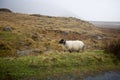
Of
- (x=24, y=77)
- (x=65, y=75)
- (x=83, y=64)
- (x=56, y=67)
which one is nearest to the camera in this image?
(x=24, y=77)

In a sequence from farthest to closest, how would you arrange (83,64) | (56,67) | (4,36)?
(4,36) → (83,64) → (56,67)

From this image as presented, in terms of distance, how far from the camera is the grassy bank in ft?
40.1

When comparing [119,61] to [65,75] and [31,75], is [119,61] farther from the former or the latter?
[31,75]

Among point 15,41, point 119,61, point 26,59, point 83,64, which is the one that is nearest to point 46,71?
point 26,59

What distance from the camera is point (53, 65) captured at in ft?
46.1

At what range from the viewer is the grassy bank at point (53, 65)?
12230 mm

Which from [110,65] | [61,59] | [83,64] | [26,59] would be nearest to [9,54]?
[26,59]

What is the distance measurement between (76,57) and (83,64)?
1044 millimetres

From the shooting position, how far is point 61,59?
49.8 feet

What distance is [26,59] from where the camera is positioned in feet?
46.9

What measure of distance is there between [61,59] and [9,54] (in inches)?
248

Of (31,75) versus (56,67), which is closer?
(31,75)

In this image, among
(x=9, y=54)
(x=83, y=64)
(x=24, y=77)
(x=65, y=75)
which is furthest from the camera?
(x=9, y=54)

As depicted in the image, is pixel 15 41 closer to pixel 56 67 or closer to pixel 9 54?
pixel 9 54
